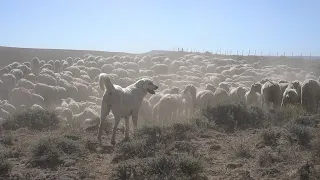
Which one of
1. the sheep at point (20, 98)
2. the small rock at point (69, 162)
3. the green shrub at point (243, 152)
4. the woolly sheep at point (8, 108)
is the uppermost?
the green shrub at point (243, 152)

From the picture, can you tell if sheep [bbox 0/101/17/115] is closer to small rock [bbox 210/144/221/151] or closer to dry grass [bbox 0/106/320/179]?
dry grass [bbox 0/106/320/179]

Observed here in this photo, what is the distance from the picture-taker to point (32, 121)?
13562 millimetres

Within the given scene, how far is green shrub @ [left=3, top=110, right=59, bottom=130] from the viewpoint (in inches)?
529

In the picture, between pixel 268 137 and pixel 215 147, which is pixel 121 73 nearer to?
pixel 215 147

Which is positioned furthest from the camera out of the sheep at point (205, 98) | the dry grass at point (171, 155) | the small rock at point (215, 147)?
the sheep at point (205, 98)

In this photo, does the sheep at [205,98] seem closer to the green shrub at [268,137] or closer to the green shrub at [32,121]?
the green shrub at [32,121]

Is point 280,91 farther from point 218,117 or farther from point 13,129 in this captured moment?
point 13,129

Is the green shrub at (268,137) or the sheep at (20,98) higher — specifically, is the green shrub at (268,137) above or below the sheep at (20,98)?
above

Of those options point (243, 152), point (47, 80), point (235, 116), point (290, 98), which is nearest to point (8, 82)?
point (47, 80)

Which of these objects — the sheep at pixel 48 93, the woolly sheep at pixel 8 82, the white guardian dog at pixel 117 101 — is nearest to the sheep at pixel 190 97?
the white guardian dog at pixel 117 101

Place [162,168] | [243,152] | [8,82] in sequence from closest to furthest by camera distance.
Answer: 1. [162,168]
2. [243,152]
3. [8,82]

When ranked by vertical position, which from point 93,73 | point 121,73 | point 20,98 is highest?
point 121,73

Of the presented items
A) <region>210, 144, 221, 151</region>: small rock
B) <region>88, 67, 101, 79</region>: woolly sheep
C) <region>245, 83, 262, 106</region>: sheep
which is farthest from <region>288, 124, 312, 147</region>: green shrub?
<region>88, 67, 101, 79</region>: woolly sheep

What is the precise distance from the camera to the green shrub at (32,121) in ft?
44.1
